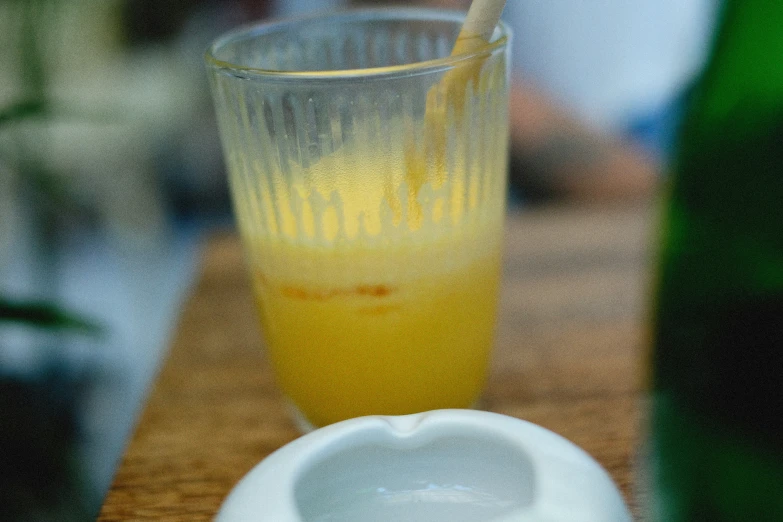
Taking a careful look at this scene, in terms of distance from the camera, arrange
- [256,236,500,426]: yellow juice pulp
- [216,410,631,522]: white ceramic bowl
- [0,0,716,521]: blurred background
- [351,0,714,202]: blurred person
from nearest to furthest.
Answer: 1. [216,410,631,522]: white ceramic bowl
2. [256,236,500,426]: yellow juice pulp
3. [0,0,716,521]: blurred background
4. [351,0,714,202]: blurred person

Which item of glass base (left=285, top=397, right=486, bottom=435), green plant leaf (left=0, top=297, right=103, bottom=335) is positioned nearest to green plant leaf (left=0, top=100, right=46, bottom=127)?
green plant leaf (left=0, top=297, right=103, bottom=335)

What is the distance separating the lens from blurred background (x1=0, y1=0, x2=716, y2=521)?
25.3 inches

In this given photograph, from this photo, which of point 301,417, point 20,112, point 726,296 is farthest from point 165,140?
point 726,296

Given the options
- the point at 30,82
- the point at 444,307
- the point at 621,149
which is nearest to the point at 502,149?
the point at 444,307

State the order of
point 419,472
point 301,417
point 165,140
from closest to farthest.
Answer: point 419,472 < point 301,417 < point 165,140

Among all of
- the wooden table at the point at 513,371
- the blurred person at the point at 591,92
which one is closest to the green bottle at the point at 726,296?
the wooden table at the point at 513,371

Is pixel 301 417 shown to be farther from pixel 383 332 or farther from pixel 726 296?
pixel 726 296

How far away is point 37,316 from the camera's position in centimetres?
38

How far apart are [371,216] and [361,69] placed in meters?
0.06

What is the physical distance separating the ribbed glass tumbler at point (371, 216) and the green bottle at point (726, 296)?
93mm

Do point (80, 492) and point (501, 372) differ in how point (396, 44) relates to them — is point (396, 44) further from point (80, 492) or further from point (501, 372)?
point (80, 492)

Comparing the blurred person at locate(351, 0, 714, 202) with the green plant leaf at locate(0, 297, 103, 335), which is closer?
the green plant leaf at locate(0, 297, 103, 335)

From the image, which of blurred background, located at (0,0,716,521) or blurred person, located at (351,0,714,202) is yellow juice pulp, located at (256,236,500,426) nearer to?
blurred background, located at (0,0,716,521)

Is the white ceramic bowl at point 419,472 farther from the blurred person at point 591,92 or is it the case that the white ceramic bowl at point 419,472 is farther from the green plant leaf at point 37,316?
the blurred person at point 591,92
